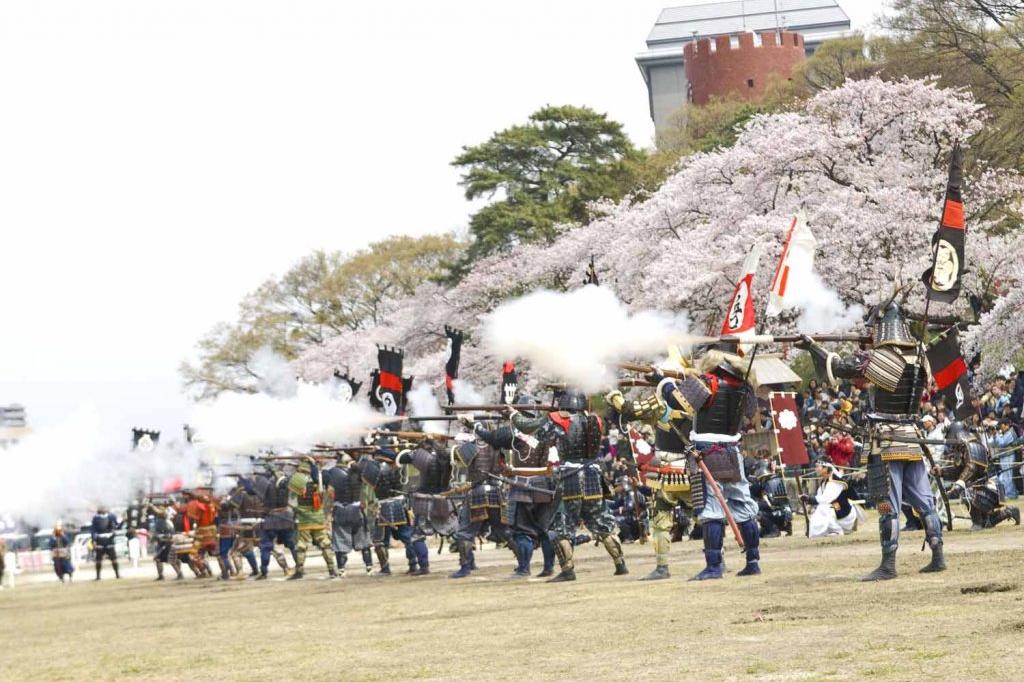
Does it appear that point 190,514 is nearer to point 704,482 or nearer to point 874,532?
point 874,532

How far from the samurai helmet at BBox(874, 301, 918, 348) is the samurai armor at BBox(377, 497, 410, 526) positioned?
1099cm

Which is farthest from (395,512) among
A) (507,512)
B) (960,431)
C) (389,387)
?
(960,431)

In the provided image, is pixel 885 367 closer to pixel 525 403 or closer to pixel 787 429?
pixel 525 403

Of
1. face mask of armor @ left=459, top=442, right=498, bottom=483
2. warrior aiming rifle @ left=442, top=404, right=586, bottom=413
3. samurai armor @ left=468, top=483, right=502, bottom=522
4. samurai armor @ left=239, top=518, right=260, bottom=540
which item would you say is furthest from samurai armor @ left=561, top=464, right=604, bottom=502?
samurai armor @ left=239, top=518, right=260, bottom=540

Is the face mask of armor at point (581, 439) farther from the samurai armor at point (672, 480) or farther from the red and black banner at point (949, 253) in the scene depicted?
the red and black banner at point (949, 253)

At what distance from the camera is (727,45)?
3691 inches

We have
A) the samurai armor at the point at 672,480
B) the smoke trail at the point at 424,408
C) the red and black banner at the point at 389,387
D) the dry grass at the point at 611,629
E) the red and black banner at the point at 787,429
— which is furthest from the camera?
the smoke trail at the point at 424,408

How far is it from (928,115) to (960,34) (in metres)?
5.62

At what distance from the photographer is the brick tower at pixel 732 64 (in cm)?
9381

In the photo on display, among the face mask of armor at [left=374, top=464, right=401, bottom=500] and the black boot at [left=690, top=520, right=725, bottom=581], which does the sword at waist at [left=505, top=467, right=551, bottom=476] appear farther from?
the face mask of armor at [left=374, top=464, right=401, bottom=500]

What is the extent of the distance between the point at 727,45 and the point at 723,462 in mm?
83168

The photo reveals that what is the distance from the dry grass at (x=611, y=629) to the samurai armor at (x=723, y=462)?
99 centimetres

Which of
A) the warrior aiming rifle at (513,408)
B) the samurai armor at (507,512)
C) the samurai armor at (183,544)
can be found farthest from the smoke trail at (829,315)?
the samurai armor at (183,544)

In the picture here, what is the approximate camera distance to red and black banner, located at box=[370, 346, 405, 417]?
2491 cm
